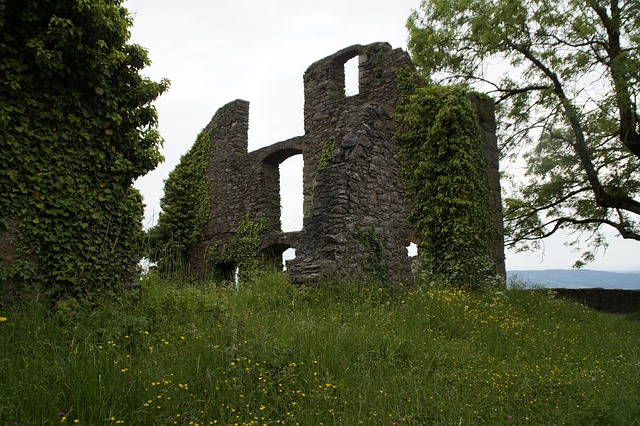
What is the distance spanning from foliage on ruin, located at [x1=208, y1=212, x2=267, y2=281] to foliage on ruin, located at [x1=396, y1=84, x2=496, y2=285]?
17.4 ft

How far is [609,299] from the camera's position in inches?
666

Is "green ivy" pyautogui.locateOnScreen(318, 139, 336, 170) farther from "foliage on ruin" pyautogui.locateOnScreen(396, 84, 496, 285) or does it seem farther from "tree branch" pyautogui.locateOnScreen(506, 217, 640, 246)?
"tree branch" pyautogui.locateOnScreen(506, 217, 640, 246)

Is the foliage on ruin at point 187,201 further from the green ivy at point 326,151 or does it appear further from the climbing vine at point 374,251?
the climbing vine at point 374,251

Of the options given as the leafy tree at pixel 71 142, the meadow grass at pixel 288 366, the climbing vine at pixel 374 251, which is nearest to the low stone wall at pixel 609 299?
the climbing vine at pixel 374 251

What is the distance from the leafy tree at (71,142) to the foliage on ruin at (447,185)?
21.8ft

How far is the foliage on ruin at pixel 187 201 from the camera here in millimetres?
16531

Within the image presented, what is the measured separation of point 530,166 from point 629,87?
525 cm

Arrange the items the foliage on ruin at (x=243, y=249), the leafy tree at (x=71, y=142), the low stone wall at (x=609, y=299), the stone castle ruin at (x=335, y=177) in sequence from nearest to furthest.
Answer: the leafy tree at (x=71, y=142), the stone castle ruin at (x=335, y=177), the foliage on ruin at (x=243, y=249), the low stone wall at (x=609, y=299)

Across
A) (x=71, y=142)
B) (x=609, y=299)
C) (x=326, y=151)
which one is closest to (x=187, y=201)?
(x=326, y=151)

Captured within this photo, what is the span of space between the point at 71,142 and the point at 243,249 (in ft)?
30.9

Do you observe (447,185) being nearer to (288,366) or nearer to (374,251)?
(374,251)

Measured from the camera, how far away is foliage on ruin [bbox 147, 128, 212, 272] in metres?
16.5

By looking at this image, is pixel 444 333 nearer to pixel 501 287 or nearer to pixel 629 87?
pixel 501 287

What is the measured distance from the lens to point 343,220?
726 cm
